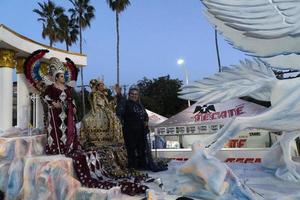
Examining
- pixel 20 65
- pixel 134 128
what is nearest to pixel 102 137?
pixel 134 128

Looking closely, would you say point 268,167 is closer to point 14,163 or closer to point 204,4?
point 204,4

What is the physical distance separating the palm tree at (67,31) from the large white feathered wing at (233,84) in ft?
77.0

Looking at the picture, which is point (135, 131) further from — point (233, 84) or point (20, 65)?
point (20, 65)

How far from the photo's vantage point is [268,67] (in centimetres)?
420

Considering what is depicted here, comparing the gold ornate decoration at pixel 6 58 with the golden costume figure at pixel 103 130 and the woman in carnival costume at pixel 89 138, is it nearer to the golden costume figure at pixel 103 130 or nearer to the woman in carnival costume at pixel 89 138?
the woman in carnival costume at pixel 89 138

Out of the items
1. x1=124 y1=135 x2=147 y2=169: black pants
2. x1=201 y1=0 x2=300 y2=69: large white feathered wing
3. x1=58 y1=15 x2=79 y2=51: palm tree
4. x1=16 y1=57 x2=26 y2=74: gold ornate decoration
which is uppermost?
x1=58 y1=15 x2=79 y2=51: palm tree

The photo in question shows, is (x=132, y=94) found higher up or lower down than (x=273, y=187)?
higher up

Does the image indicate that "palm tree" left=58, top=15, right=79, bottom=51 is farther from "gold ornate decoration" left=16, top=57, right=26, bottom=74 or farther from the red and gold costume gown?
the red and gold costume gown

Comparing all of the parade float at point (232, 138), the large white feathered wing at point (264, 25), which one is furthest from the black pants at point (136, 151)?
the large white feathered wing at point (264, 25)

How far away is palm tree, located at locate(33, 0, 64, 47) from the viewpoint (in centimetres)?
2556

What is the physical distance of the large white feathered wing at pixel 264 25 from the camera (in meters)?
3.93

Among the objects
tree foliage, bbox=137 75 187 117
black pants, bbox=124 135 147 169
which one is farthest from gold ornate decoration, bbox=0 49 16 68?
tree foliage, bbox=137 75 187 117

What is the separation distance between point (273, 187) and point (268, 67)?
141 centimetres

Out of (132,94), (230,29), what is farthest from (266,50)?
(132,94)
